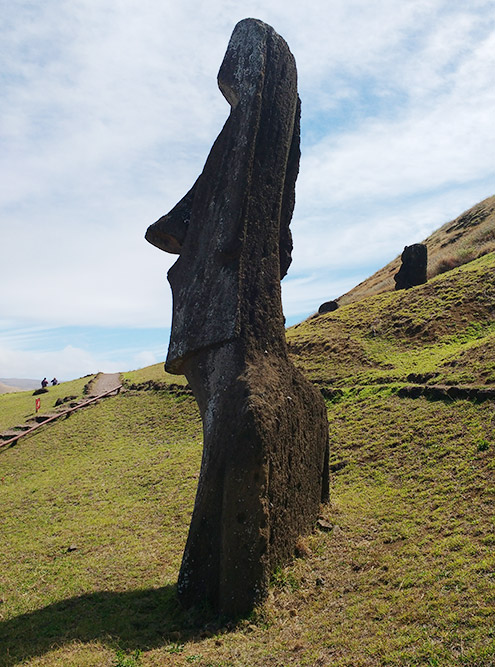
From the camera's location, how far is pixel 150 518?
11719mm

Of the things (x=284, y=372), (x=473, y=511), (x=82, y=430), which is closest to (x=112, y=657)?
(x=284, y=372)

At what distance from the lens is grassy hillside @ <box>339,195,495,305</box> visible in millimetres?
33719

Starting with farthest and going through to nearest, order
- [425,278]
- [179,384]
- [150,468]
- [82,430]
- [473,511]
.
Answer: [425,278] < [179,384] < [82,430] < [150,468] < [473,511]

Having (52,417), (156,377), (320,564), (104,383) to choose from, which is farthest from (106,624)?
(104,383)

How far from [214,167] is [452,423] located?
7403 mm

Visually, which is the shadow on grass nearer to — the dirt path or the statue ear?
the statue ear

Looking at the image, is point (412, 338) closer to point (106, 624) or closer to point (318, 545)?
point (318, 545)

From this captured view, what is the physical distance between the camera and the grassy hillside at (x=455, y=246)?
33719mm

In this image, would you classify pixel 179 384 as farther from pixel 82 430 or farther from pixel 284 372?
pixel 284 372

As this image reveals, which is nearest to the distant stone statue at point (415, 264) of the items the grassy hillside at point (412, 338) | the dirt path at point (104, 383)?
the grassy hillside at point (412, 338)

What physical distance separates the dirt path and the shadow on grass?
22.1 metres

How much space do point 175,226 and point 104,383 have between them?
25.8 metres

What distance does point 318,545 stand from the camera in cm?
802

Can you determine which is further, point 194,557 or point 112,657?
point 194,557
